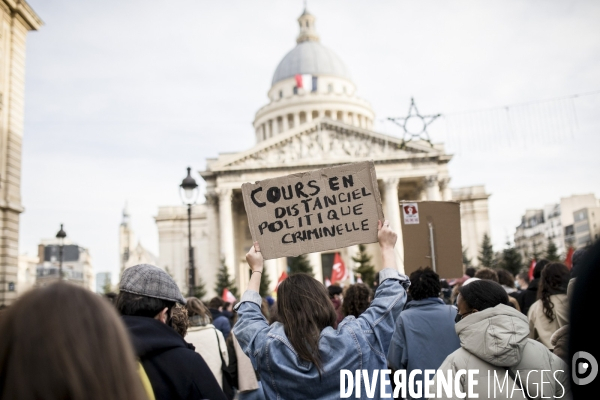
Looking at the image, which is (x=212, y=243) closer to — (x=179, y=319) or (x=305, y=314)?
(x=179, y=319)

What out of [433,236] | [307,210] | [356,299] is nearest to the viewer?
[307,210]

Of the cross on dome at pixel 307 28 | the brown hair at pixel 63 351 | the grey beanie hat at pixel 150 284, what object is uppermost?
the cross on dome at pixel 307 28

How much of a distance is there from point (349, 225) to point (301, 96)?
72.5 meters

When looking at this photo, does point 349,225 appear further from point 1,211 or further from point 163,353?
point 1,211

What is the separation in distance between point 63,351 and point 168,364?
4.31ft

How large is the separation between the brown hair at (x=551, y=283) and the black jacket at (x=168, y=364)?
163 inches

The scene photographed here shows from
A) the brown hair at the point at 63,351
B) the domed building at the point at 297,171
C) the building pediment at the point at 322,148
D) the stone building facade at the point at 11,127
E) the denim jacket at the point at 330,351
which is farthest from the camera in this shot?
the building pediment at the point at 322,148

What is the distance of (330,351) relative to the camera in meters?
3.10

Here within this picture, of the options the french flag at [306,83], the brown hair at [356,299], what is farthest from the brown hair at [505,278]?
the french flag at [306,83]

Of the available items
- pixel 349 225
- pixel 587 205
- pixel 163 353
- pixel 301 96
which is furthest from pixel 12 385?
pixel 587 205

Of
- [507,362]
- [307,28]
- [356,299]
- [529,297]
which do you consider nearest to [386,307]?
[507,362]

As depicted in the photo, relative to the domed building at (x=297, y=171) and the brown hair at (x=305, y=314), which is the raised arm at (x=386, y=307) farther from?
the domed building at (x=297, y=171)

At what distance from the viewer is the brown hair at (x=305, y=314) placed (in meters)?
3.11

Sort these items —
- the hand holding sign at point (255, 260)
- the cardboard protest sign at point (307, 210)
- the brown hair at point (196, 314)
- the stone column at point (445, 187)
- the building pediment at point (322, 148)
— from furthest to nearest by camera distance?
the stone column at point (445, 187)
the building pediment at point (322, 148)
the brown hair at point (196, 314)
the cardboard protest sign at point (307, 210)
the hand holding sign at point (255, 260)
